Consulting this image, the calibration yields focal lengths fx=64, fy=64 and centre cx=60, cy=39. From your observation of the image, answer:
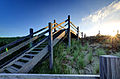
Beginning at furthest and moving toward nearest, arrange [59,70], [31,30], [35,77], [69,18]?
1. [69,18]
2. [31,30]
3. [59,70]
4. [35,77]

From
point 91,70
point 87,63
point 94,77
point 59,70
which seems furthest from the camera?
point 87,63

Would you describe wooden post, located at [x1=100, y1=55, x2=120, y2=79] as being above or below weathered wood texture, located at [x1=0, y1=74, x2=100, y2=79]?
above

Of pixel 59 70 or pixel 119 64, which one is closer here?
pixel 119 64

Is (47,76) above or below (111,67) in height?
below

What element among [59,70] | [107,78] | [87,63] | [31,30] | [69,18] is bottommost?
[59,70]

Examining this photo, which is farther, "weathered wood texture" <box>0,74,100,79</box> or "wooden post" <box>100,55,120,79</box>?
"weathered wood texture" <box>0,74,100,79</box>

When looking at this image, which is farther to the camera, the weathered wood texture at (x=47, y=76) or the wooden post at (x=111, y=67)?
the weathered wood texture at (x=47, y=76)

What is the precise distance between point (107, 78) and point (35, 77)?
1140mm

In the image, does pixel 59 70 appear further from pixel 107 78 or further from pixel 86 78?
pixel 107 78

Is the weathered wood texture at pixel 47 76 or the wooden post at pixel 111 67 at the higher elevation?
the wooden post at pixel 111 67

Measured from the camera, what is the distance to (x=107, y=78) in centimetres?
89

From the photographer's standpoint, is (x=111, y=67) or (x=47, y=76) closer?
(x=111, y=67)

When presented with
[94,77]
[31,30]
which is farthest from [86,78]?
[31,30]

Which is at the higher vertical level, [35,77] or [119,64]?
[119,64]
